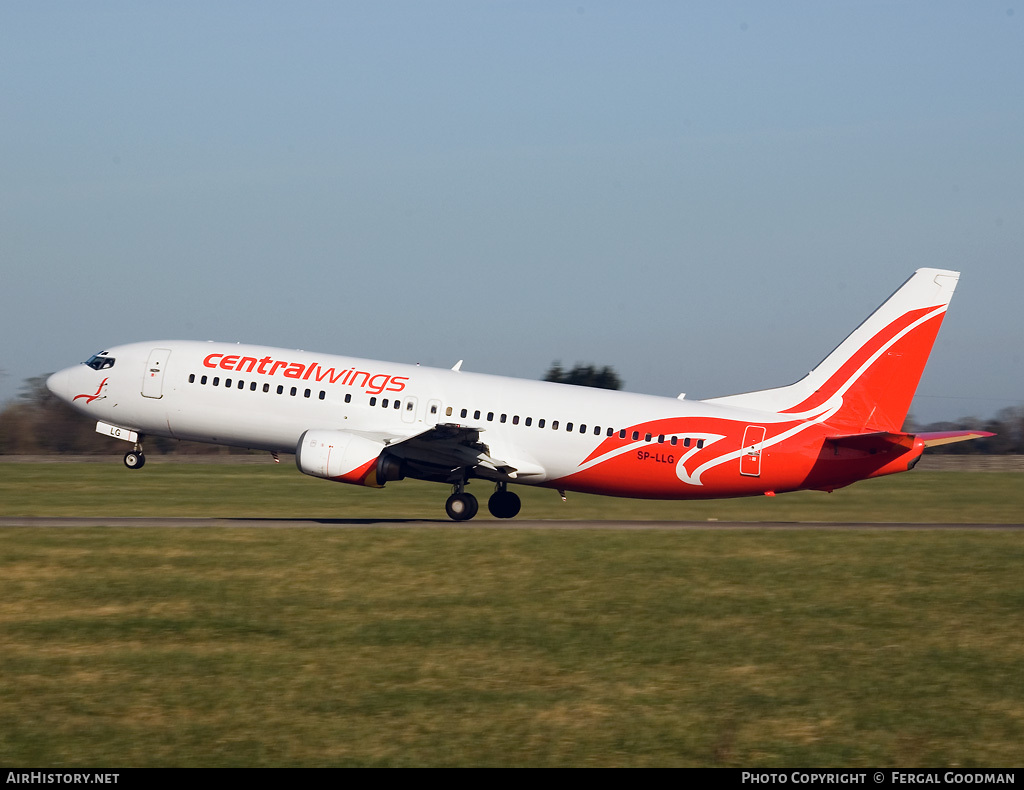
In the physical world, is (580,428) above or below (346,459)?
above

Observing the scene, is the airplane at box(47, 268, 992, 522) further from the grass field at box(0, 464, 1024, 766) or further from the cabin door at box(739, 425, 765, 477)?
the grass field at box(0, 464, 1024, 766)

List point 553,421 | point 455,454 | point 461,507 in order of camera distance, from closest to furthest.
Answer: point 455,454
point 461,507
point 553,421

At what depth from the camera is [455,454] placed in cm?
3538

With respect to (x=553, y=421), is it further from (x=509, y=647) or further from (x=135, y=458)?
(x=509, y=647)

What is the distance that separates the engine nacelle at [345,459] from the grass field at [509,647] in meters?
3.27

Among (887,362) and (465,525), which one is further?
(887,362)

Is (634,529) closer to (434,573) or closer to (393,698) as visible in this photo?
(434,573)

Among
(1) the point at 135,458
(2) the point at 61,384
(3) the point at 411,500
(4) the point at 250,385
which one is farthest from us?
(3) the point at 411,500

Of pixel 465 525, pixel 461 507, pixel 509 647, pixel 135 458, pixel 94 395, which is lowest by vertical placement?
pixel 509 647

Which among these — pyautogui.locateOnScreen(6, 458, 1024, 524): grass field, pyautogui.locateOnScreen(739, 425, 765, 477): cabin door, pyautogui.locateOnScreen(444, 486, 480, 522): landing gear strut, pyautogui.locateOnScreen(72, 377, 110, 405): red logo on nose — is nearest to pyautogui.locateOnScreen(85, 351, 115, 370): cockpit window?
pyautogui.locateOnScreen(72, 377, 110, 405): red logo on nose

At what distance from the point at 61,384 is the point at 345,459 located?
12359 mm

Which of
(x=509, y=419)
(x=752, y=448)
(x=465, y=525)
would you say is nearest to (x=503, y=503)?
(x=509, y=419)

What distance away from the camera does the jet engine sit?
112 ft

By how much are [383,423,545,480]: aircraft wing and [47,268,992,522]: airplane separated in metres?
0.04
